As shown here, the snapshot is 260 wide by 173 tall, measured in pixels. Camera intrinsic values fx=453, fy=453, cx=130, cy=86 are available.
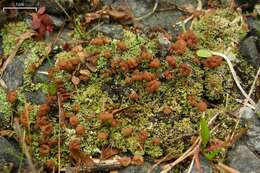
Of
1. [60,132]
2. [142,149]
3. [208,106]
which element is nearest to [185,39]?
[208,106]

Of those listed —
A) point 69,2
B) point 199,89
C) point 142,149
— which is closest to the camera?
point 142,149

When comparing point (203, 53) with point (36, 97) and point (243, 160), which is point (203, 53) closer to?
point (243, 160)

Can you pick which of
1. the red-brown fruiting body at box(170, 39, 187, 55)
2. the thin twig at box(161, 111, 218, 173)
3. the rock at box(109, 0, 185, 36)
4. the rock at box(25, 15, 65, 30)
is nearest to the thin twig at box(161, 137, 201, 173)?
the thin twig at box(161, 111, 218, 173)

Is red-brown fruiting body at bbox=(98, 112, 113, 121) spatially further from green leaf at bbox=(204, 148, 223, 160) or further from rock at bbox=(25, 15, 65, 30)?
rock at bbox=(25, 15, 65, 30)

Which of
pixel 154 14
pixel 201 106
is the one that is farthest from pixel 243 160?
pixel 154 14

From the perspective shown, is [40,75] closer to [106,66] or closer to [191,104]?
[106,66]

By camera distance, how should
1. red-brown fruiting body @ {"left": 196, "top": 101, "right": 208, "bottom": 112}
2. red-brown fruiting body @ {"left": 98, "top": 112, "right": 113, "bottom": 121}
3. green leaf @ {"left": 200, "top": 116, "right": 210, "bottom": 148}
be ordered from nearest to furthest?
1. green leaf @ {"left": 200, "top": 116, "right": 210, "bottom": 148}
2. red-brown fruiting body @ {"left": 98, "top": 112, "right": 113, "bottom": 121}
3. red-brown fruiting body @ {"left": 196, "top": 101, "right": 208, "bottom": 112}
